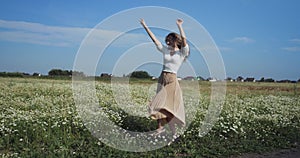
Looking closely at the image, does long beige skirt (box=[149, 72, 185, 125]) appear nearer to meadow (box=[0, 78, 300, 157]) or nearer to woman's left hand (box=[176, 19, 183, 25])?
meadow (box=[0, 78, 300, 157])

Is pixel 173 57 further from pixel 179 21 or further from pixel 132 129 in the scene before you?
pixel 132 129

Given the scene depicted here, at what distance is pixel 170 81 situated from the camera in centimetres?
876

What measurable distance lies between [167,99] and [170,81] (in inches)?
17.1

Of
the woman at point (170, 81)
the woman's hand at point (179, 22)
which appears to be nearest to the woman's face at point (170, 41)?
the woman at point (170, 81)

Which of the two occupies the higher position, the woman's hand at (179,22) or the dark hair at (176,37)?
the woman's hand at (179,22)

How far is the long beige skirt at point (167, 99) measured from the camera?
346 inches

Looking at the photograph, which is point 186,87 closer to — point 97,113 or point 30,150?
point 97,113

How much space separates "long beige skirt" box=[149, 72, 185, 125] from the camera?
8.79 meters

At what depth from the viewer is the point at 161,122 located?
9.22 meters

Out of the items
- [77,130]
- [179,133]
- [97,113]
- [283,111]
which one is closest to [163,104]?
[179,133]

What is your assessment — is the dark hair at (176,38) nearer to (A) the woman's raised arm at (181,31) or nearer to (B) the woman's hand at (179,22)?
(A) the woman's raised arm at (181,31)

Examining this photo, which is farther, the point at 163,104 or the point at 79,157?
the point at 163,104

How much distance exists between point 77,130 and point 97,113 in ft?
5.65

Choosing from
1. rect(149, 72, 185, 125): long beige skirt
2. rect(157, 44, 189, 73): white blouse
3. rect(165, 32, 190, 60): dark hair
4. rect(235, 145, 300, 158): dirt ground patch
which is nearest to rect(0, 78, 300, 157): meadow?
rect(235, 145, 300, 158): dirt ground patch
